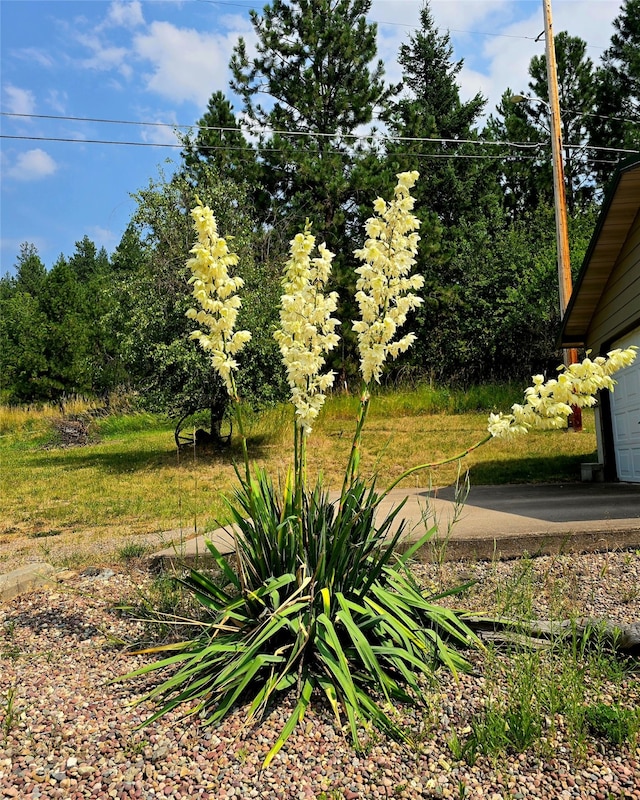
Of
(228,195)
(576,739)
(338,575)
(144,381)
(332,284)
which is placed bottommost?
(576,739)

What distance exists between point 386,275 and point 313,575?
4.79 feet

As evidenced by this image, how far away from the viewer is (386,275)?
321cm

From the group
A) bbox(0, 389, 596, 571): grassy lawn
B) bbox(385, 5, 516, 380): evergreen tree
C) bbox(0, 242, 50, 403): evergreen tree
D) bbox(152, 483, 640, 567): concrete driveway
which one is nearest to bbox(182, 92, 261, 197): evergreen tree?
bbox(385, 5, 516, 380): evergreen tree

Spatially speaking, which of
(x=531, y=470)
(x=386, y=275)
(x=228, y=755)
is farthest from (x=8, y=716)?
(x=531, y=470)

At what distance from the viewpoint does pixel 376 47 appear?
19.1 metres

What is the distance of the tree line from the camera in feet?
39.1

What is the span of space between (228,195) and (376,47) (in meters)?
9.33

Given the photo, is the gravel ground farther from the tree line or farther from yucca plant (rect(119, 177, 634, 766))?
the tree line

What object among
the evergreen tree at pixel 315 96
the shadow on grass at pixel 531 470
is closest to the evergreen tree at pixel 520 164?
the evergreen tree at pixel 315 96

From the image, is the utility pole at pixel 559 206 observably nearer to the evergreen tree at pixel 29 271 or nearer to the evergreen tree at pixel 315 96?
the evergreen tree at pixel 315 96

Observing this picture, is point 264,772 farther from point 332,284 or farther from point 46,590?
point 332,284

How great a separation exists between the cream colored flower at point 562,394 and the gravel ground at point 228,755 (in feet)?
3.85

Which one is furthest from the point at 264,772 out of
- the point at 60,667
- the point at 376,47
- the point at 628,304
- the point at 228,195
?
the point at 376,47

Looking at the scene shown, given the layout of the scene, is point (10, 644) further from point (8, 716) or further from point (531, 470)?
point (531, 470)
